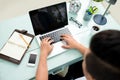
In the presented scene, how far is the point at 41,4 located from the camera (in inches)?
97.2

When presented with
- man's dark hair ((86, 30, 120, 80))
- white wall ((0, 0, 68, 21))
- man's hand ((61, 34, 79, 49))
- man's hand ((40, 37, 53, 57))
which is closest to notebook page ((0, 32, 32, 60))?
man's hand ((40, 37, 53, 57))

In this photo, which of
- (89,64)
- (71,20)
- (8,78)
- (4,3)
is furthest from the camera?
(4,3)

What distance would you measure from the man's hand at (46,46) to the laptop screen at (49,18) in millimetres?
74

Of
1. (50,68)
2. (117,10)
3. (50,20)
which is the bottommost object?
(117,10)

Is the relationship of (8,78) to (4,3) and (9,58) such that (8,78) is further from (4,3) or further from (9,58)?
(4,3)

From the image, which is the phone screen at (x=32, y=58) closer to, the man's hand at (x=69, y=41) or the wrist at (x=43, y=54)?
the wrist at (x=43, y=54)

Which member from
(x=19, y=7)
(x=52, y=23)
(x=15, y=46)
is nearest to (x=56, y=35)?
(x=52, y=23)

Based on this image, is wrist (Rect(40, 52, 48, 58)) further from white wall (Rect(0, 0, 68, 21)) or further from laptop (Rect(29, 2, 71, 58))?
white wall (Rect(0, 0, 68, 21))

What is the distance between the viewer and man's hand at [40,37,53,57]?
4.32 ft

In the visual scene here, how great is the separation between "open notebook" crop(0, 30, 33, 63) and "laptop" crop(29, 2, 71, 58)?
0.09 meters

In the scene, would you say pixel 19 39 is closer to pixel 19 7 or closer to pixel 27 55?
pixel 27 55

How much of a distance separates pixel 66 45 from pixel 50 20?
0.22 meters

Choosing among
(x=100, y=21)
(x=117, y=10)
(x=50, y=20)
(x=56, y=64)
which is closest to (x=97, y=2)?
(x=100, y=21)

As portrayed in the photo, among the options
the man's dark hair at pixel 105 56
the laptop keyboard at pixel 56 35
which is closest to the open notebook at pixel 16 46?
the laptop keyboard at pixel 56 35
